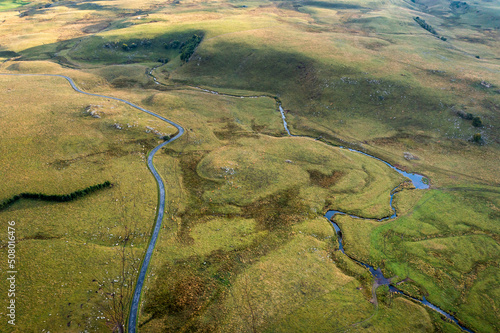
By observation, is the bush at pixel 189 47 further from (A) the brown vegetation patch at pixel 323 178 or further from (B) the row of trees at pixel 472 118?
(B) the row of trees at pixel 472 118

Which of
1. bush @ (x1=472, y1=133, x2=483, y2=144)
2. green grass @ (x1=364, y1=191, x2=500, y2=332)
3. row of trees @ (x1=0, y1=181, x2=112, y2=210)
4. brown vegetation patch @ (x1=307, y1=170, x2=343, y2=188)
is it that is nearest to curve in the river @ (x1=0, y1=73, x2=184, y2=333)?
row of trees @ (x1=0, y1=181, x2=112, y2=210)

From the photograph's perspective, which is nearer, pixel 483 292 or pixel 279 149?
pixel 483 292

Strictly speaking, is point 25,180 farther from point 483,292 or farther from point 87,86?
point 483,292

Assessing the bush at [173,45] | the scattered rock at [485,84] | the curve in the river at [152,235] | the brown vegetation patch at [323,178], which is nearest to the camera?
the curve in the river at [152,235]

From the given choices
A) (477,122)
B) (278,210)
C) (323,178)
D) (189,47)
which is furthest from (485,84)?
(189,47)

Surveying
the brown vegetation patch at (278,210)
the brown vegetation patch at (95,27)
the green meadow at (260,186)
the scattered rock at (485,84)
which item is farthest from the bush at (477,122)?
the brown vegetation patch at (95,27)

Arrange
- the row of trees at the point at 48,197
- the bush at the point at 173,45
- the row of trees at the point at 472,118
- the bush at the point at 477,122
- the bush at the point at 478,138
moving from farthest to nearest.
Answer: the bush at the point at 173,45 < the row of trees at the point at 472,118 < the bush at the point at 477,122 < the bush at the point at 478,138 < the row of trees at the point at 48,197

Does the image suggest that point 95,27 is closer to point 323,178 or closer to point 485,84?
point 323,178

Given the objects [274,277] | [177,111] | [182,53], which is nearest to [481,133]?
[274,277]

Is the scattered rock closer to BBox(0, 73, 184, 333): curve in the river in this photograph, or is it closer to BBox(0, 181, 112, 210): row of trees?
BBox(0, 73, 184, 333): curve in the river
